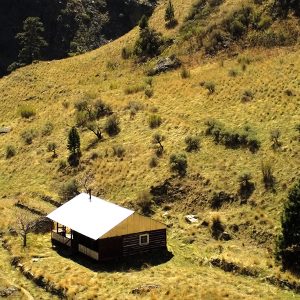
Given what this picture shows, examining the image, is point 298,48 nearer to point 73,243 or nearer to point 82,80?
point 82,80

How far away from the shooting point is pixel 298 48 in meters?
64.9

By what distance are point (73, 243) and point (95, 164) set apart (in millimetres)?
14684

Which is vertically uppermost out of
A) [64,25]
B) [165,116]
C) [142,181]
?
[64,25]

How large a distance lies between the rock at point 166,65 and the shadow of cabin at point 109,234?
35.5 meters

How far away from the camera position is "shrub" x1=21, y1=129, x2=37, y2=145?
211 feet

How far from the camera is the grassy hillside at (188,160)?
35125 mm

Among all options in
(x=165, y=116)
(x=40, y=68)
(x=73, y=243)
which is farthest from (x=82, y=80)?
(x=73, y=243)

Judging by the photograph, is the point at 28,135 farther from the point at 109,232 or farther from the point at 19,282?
the point at 19,282

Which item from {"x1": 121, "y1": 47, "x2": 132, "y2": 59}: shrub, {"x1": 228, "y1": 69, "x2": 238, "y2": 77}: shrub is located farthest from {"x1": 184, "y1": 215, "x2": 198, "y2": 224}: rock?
{"x1": 121, "y1": 47, "x2": 132, "y2": 59}: shrub

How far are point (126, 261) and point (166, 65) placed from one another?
40448 mm

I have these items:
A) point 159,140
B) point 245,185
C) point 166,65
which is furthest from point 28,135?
point 245,185

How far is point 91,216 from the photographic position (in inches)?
1581

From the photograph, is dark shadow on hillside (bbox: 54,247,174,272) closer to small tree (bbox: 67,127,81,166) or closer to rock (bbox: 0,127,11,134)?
small tree (bbox: 67,127,81,166)

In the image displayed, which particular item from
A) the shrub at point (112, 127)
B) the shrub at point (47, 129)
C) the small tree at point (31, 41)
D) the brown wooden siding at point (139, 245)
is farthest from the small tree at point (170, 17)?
the brown wooden siding at point (139, 245)
